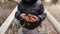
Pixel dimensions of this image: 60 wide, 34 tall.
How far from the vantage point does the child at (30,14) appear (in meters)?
0.66

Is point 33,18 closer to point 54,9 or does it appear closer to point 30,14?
point 30,14

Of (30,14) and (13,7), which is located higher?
(30,14)

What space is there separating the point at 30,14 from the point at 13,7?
402 mm

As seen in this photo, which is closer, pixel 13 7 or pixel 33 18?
pixel 33 18

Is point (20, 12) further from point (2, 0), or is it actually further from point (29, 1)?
point (2, 0)

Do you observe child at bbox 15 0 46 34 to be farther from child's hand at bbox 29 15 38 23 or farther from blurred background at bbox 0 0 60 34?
blurred background at bbox 0 0 60 34

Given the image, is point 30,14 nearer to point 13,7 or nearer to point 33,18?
point 33,18

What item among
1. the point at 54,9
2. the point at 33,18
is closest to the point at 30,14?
the point at 33,18

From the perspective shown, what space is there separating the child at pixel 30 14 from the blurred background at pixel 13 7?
103 millimetres

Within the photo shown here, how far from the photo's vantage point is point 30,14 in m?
0.68

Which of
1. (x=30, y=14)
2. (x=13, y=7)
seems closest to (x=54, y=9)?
(x=13, y=7)

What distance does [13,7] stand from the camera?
3.47ft

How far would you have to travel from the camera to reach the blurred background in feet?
2.70

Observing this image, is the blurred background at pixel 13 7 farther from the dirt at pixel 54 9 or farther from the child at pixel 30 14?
the child at pixel 30 14
